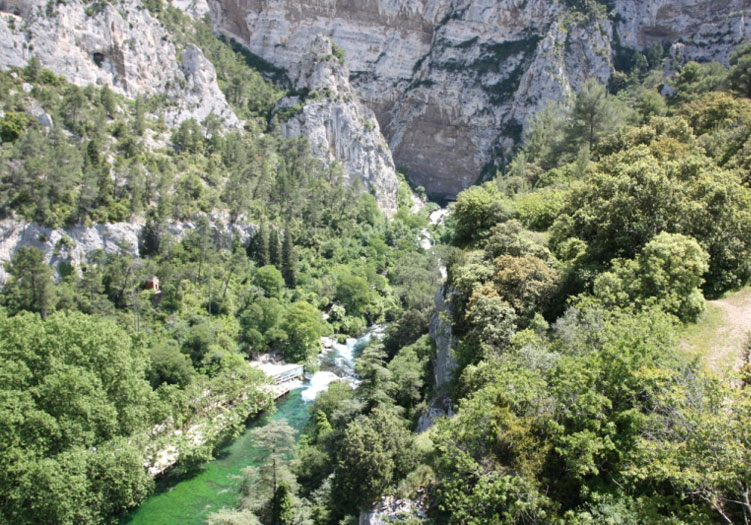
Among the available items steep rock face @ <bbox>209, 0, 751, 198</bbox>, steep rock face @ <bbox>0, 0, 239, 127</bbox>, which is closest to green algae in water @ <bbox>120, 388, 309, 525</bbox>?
steep rock face @ <bbox>0, 0, 239, 127</bbox>

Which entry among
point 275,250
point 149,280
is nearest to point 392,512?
point 149,280

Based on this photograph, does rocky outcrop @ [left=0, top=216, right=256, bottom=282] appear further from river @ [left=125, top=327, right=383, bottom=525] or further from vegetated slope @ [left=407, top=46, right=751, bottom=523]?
vegetated slope @ [left=407, top=46, right=751, bottom=523]

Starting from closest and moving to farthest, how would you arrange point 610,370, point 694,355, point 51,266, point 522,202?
point 610,370
point 694,355
point 522,202
point 51,266

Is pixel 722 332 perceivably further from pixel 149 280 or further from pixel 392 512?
pixel 149 280

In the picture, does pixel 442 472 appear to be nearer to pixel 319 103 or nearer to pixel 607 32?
pixel 319 103

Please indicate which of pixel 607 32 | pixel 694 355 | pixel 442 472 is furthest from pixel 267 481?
pixel 607 32

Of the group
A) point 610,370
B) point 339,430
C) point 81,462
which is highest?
point 610,370

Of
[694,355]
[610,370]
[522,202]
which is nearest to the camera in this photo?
[610,370]
